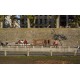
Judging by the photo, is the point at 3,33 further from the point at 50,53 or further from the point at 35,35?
the point at 50,53

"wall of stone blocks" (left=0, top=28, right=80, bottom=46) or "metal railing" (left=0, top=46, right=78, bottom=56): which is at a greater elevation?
"wall of stone blocks" (left=0, top=28, right=80, bottom=46)

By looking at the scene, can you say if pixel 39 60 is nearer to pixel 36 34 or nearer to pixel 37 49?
pixel 37 49

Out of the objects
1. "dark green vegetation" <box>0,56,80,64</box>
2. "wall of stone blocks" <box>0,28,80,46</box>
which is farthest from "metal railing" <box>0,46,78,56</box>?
"wall of stone blocks" <box>0,28,80,46</box>

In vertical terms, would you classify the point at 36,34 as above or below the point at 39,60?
above

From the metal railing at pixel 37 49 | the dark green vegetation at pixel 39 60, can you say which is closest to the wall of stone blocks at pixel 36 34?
the metal railing at pixel 37 49

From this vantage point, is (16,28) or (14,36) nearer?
(14,36)

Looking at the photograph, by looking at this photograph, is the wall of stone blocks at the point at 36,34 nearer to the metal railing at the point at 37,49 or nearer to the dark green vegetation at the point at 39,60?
the metal railing at the point at 37,49

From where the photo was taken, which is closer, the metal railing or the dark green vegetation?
the dark green vegetation

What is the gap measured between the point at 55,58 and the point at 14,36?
10.5m

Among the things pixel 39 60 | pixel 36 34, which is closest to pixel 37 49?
pixel 39 60

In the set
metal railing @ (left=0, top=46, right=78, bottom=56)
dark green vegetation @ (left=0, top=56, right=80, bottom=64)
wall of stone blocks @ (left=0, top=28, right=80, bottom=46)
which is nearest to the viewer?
dark green vegetation @ (left=0, top=56, right=80, bottom=64)

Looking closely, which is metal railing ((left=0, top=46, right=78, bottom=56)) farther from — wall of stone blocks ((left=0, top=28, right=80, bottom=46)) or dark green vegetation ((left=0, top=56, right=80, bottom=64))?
wall of stone blocks ((left=0, top=28, right=80, bottom=46))
